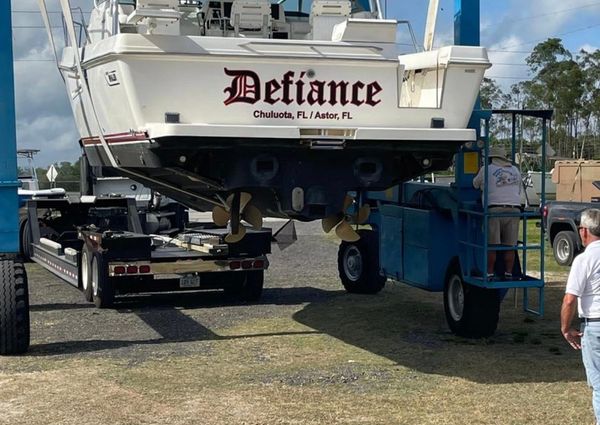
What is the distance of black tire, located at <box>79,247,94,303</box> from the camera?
1151cm

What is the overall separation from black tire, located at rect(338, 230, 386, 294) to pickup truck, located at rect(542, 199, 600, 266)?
5.01 m

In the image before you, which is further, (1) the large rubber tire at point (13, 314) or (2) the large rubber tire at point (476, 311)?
(2) the large rubber tire at point (476, 311)

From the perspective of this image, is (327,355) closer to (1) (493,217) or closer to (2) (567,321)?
(1) (493,217)

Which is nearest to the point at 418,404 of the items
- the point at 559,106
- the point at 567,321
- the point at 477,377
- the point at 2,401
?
the point at 477,377

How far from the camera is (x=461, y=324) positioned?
30.9 ft

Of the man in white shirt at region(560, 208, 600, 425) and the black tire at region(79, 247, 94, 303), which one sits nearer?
the man in white shirt at region(560, 208, 600, 425)

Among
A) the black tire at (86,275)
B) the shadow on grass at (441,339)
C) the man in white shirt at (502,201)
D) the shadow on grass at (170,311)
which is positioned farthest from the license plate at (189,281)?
the man in white shirt at (502,201)

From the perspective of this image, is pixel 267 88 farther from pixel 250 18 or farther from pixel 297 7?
pixel 297 7

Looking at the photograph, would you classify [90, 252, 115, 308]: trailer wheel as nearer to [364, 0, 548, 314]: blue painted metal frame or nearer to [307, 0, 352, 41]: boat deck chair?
[364, 0, 548, 314]: blue painted metal frame

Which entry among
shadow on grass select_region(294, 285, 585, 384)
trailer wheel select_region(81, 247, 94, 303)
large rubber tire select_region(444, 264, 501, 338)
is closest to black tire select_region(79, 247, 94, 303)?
trailer wheel select_region(81, 247, 94, 303)

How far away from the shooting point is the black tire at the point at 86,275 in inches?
453

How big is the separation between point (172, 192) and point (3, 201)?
1.99 metres

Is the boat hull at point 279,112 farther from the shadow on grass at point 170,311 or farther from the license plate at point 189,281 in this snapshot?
the license plate at point 189,281

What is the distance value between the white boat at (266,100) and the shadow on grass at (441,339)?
168 cm
